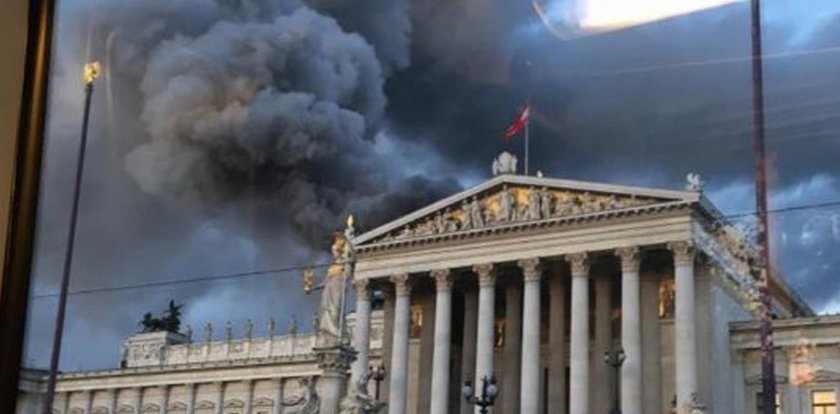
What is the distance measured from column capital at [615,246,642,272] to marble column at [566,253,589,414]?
481 mm

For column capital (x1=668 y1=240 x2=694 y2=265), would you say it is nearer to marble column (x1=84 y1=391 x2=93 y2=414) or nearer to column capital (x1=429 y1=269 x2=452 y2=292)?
column capital (x1=429 y1=269 x2=452 y2=292)

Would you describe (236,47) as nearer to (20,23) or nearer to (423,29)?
(423,29)

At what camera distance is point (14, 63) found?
274 cm

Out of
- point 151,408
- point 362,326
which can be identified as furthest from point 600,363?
point 151,408

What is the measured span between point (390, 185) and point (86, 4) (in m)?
1.42

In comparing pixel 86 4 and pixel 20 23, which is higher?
pixel 86 4

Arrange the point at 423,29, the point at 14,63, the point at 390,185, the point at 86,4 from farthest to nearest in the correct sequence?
1. the point at 390,185
2. the point at 423,29
3. the point at 86,4
4. the point at 14,63

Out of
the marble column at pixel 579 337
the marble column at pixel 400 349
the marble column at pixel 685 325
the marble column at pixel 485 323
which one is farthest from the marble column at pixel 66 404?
the marble column at pixel 400 349

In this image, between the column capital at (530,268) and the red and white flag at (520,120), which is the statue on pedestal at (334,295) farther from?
the column capital at (530,268)

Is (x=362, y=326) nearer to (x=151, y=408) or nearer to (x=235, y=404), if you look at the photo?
(x=235, y=404)

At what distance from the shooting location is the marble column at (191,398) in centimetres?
1284

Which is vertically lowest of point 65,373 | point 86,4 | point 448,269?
point 65,373

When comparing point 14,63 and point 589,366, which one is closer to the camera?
point 14,63

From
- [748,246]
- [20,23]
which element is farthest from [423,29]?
[748,246]
